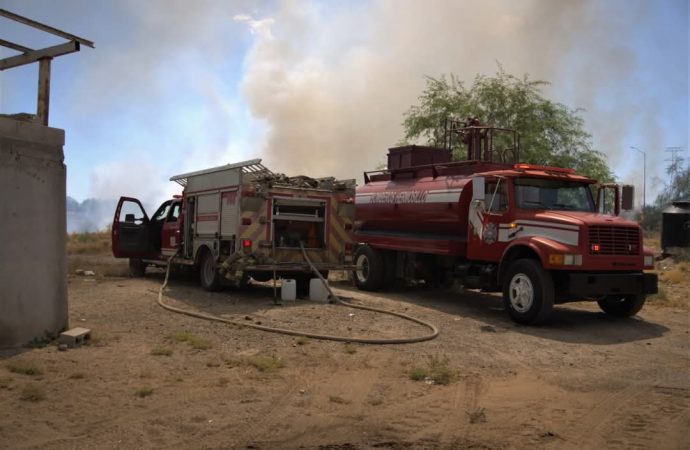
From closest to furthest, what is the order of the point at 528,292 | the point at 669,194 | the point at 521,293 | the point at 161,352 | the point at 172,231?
the point at 161,352
the point at 528,292
the point at 521,293
the point at 172,231
the point at 669,194

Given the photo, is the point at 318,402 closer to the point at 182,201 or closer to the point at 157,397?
the point at 157,397

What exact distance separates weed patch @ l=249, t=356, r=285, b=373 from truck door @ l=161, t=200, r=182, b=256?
293 inches

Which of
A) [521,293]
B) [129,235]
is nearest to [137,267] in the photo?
[129,235]

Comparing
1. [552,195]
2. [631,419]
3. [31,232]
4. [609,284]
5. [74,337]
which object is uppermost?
[552,195]

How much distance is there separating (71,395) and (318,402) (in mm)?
2194

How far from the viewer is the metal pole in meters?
7.43

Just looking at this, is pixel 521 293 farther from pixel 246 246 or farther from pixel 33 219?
pixel 33 219

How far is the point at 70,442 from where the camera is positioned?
433 centimetres

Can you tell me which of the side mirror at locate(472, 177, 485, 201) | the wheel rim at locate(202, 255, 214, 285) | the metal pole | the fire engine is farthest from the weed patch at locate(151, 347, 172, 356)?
the side mirror at locate(472, 177, 485, 201)

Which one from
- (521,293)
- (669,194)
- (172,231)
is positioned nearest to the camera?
(521,293)

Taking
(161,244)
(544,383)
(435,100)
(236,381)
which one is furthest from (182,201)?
(435,100)

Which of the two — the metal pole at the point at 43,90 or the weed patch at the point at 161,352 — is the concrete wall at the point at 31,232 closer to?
the metal pole at the point at 43,90

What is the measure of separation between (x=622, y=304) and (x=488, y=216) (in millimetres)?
2870

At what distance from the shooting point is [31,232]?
6918 mm
